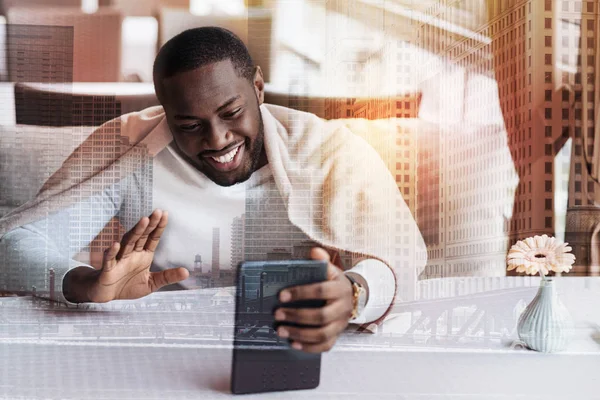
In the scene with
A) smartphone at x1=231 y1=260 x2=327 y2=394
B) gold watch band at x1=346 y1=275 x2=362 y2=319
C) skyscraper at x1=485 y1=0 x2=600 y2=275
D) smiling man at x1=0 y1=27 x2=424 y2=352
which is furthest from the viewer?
skyscraper at x1=485 y1=0 x2=600 y2=275

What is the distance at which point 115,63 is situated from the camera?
5.83ft

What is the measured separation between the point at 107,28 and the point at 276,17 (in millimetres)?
460

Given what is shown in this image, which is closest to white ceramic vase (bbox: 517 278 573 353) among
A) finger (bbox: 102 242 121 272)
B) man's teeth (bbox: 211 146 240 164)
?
man's teeth (bbox: 211 146 240 164)

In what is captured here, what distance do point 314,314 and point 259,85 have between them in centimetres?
64

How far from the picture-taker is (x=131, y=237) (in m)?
1.77

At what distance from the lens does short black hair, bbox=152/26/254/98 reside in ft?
5.70

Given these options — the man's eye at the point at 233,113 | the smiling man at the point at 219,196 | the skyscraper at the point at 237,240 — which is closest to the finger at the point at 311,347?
the smiling man at the point at 219,196

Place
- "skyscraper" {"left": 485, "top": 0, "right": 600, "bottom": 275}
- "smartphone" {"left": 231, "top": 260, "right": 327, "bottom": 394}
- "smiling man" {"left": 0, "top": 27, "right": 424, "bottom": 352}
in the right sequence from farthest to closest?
1. "skyscraper" {"left": 485, "top": 0, "right": 600, "bottom": 275}
2. "smiling man" {"left": 0, "top": 27, "right": 424, "bottom": 352}
3. "smartphone" {"left": 231, "top": 260, "right": 327, "bottom": 394}

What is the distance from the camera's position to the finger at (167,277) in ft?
5.83

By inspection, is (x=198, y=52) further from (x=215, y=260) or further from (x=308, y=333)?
(x=308, y=333)

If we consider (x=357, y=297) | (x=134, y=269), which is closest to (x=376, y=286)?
(x=357, y=297)

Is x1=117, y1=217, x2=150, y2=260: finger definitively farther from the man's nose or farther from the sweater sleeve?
the sweater sleeve

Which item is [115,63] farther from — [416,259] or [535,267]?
[535,267]

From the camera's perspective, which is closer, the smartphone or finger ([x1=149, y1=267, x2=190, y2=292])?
the smartphone
